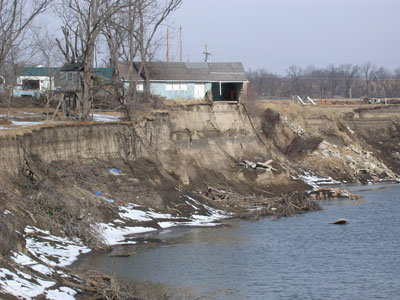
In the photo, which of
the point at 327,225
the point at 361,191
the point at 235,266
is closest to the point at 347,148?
the point at 361,191

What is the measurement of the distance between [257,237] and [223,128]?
2183 cm

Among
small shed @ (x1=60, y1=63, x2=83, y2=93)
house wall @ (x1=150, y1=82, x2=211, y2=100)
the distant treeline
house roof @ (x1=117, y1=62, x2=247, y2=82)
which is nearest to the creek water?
small shed @ (x1=60, y1=63, x2=83, y2=93)

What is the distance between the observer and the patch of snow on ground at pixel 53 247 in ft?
66.5

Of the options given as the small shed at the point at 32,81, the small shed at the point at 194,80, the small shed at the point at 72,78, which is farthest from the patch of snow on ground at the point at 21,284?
the small shed at the point at 32,81

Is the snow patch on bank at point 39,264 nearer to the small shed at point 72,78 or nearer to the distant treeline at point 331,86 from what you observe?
the small shed at point 72,78

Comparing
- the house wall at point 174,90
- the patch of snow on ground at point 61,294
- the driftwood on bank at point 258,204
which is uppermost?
the house wall at point 174,90

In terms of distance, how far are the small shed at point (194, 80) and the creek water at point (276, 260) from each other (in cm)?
2340

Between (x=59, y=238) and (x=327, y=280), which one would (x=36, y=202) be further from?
(x=327, y=280)

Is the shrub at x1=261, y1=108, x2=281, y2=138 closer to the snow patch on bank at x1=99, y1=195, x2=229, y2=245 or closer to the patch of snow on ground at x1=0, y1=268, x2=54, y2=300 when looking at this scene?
the snow patch on bank at x1=99, y1=195, x2=229, y2=245

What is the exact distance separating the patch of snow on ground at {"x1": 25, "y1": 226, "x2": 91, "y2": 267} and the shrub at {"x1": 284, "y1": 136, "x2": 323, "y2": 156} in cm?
3440

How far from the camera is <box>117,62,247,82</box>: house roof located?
5375cm

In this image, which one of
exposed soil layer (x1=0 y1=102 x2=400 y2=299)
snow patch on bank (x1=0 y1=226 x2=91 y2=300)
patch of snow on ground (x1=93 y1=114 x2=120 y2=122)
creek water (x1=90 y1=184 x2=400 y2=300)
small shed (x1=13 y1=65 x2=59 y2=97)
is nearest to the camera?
snow patch on bank (x1=0 y1=226 x2=91 y2=300)

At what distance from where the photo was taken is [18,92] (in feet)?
189

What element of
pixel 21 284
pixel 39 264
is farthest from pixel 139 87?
pixel 21 284
